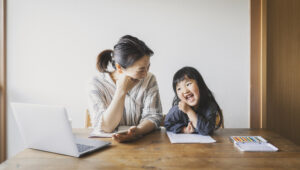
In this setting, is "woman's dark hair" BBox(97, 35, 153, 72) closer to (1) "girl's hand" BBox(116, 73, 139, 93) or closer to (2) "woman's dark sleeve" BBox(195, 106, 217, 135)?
(1) "girl's hand" BBox(116, 73, 139, 93)

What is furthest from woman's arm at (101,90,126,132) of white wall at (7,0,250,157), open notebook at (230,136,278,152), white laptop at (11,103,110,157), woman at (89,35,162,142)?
white wall at (7,0,250,157)

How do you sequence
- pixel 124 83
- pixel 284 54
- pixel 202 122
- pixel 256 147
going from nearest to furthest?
pixel 256 147 → pixel 202 122 → pixel 124 83 → pixel 284 54

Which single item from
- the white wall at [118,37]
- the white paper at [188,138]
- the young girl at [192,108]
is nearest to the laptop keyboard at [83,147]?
the white paper at [188,138]

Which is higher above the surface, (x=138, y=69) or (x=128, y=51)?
(x=128, y=51)

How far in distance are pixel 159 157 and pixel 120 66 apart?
65cm

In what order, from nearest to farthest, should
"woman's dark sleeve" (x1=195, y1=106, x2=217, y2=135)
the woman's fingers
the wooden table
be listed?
the wooden table
the woman's fingers
"woman's dark sleeve" (x1=195, y1=106, x2=217, y2=135)

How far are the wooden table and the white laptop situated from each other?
3 centimetres

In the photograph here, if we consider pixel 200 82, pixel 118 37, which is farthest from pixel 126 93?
pixel 118 37

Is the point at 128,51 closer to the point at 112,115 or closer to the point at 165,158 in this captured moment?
the point at 112,115

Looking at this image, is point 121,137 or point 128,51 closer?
point 121,137

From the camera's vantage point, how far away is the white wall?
7.10ft

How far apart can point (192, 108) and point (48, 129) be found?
2.66 ft

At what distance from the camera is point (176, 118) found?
4.16 feet

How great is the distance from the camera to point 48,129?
843 mm
